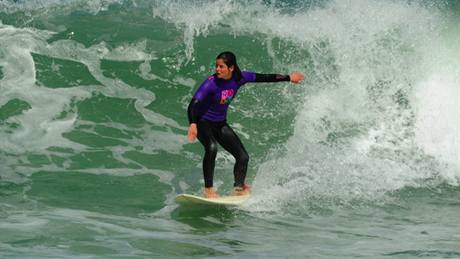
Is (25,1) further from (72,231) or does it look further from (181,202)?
(72,231)

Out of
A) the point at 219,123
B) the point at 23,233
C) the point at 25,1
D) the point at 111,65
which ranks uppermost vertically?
the point at 25,1

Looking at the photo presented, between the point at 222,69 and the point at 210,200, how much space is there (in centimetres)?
124

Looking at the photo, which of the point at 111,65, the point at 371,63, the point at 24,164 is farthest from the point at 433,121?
the point at 24,164

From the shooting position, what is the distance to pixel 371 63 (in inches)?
482

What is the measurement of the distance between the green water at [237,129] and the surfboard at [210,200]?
3.8 inches

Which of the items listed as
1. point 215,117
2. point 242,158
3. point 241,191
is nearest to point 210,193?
point 241,191

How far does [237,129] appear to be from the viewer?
10.6 meters

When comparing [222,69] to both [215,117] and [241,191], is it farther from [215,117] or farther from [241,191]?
[241,191]

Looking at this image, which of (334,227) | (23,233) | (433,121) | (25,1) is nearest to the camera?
(23,233)

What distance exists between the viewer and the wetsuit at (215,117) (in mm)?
7324

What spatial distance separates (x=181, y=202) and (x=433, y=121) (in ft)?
17.0

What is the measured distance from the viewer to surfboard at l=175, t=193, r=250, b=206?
709cm

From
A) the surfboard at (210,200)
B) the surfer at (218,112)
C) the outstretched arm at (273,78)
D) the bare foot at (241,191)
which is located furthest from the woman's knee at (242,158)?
the outstretched arm at (273,78)

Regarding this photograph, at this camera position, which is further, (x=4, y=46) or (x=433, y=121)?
(x=4, y=46)
